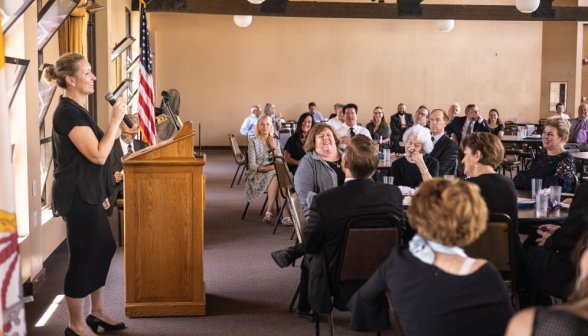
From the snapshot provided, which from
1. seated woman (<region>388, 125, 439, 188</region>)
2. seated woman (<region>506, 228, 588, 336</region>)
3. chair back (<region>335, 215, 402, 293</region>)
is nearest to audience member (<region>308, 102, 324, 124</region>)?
seated woman (<region>388, 125, 439, 188</region>)

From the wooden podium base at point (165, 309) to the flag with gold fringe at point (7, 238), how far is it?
65.1 inches

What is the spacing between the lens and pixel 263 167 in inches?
266

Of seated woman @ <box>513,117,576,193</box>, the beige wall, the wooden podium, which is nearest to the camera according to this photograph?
the wooden podium

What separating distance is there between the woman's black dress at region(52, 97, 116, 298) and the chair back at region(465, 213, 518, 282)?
6.57 ft

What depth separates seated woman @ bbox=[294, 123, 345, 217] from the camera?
13.6 feet

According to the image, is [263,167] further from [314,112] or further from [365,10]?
[314,112]

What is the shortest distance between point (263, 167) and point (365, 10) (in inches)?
269

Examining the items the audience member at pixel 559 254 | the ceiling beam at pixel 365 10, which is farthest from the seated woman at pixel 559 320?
the ceiling beam at pixel 365 10

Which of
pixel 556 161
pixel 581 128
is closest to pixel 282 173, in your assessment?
pixel 556 161

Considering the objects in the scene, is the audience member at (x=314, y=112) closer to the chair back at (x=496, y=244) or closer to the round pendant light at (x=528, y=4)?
the round pendant light at (x=528, y=4)

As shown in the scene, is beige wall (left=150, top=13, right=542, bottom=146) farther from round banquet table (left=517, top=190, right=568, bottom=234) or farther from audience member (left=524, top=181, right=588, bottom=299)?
audience member (left=524, top=181, right=588, bottom=299)

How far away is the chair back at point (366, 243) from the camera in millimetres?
2713

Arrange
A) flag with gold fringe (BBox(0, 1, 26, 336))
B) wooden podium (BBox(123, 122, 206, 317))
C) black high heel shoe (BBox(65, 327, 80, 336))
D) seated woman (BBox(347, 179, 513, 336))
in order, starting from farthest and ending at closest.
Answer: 1. wooden podium (BBox(123, 122, 206, 317))
2. black high heel shoe (BBox(65, 327, 80, 336))
3. flag with gold fringe (BBox(0, 1, 26, 336))
4. seated woman (BBox(347, 179, 513, 336))

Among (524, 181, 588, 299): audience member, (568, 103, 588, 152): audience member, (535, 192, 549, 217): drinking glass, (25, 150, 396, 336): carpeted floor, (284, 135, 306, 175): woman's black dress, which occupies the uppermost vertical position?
(568, 103, 588, 152): audience member
